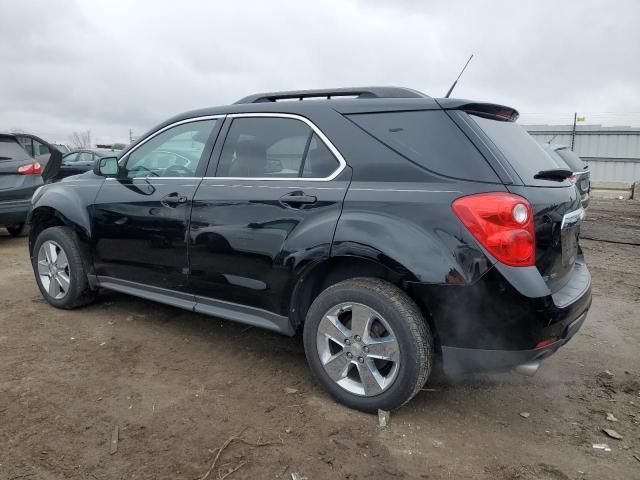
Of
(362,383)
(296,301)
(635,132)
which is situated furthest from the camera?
(635,132)

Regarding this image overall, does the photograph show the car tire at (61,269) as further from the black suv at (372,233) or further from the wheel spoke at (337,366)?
the wheel spoke at (337,366)

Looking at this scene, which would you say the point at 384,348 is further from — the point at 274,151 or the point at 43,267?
the point at 43,267

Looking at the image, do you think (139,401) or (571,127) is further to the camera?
(571,127)

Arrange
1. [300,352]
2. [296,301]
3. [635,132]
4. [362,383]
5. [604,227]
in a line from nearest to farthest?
[362,383]
[296,301]
[300,352]
[604,227]
[635,132]

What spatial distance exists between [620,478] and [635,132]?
24.6 metres

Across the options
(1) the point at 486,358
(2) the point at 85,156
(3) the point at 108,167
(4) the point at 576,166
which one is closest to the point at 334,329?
(1) the point at 486,358

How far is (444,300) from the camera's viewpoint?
2445 mm

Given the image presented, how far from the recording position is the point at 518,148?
2775mm

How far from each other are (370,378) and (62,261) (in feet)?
9.81

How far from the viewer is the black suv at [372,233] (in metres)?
2.41

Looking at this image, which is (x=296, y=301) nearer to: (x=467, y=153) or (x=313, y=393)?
(x=313, y=393)

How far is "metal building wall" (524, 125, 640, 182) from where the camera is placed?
74.3ft

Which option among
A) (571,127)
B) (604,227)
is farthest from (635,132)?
(604,227)

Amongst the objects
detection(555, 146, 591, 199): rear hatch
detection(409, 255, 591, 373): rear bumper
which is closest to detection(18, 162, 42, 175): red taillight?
detection(409, 255, 591, 373): rear bumper
